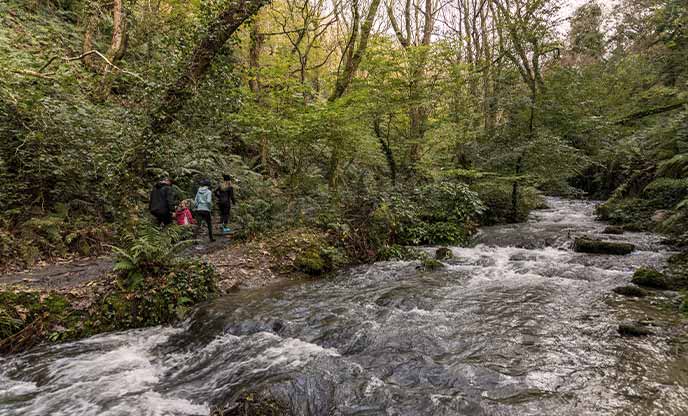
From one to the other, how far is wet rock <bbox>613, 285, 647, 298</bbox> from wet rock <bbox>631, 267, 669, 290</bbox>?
22.4 inches

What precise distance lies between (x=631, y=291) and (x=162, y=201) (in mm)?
10614

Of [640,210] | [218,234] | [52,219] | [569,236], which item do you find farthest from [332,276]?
[640,210]

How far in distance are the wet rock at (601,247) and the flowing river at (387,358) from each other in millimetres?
1927

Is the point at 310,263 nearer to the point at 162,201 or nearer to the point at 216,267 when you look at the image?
the point at 216,267

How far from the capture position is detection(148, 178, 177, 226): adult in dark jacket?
937 cm

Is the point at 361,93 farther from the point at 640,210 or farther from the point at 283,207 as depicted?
the point at 640,210

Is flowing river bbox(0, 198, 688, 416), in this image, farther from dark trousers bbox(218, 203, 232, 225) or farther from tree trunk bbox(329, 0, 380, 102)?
tree trunk bbox(329, 0, 380, 102)

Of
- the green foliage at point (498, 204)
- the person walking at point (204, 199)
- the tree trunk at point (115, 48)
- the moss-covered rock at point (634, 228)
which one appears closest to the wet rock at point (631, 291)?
the moss-covered rock at point (634, 228)

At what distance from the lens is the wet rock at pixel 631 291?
21.9 ft

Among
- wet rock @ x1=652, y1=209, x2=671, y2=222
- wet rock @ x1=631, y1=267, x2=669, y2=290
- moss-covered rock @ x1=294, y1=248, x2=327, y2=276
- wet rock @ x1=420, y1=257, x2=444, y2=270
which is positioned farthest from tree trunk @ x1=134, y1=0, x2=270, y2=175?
wet rock @ x1=652, y1=209, x2=671, y2=222

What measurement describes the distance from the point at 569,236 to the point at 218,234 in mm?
11192

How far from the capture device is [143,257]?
6.92 meters

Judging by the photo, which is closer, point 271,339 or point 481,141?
point 271,339

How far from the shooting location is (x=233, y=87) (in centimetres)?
973
